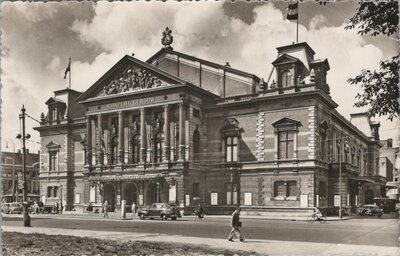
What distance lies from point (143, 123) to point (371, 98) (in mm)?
34663

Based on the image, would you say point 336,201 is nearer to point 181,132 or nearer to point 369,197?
point 181,132

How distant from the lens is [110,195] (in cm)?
4981

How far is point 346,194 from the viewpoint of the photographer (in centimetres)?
4409

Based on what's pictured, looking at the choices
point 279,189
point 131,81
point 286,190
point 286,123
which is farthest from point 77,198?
point 286,123

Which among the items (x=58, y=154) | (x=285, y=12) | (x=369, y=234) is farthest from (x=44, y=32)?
(x=58, y=154)

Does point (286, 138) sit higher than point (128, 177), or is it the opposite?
point (286, 138)

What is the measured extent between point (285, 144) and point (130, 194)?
1817 centimetres

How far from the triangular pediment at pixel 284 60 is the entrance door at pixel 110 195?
22.8m

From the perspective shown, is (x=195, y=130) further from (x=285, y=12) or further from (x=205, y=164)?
(x=285, y=12)

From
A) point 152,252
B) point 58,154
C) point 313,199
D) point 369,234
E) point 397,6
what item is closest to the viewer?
point 397,6

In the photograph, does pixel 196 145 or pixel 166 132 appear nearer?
pixel 166 132

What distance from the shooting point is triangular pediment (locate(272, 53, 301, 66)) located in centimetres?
4149

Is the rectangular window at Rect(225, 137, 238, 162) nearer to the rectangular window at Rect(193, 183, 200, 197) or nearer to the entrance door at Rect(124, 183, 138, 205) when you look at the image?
the rectangular window at Rect(193, 183, 200, 197)

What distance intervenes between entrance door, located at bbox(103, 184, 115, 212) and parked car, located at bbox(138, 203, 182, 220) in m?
11.3
